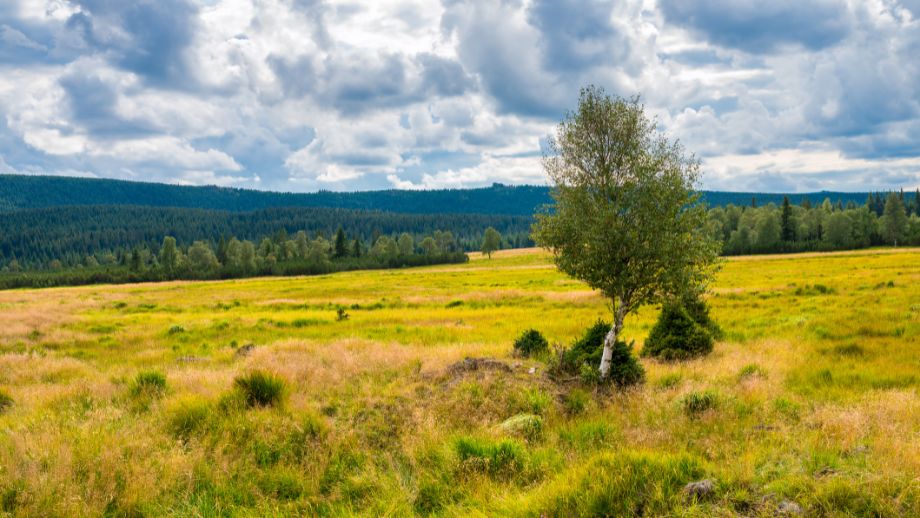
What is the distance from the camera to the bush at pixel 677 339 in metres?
16.8

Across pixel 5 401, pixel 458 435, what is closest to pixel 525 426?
pixel 458 435

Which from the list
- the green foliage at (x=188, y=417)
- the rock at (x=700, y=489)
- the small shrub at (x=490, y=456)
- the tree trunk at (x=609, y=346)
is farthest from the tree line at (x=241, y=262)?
the rock at (x=700, y=489)

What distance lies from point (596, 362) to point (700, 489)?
8247 mm

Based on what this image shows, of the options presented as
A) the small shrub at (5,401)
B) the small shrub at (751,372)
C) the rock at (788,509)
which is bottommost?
the small shrub at (5,401)

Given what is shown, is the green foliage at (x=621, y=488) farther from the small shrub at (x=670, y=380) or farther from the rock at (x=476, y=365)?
the rock at (x=476, y=365)

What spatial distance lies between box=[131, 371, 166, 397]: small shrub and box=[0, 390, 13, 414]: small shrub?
258cm

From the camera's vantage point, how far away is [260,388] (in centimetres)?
1099

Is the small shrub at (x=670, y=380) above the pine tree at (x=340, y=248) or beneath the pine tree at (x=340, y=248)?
above

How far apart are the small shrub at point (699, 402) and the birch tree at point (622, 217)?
110 inches

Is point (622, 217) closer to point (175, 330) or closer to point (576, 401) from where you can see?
point (576, 401)

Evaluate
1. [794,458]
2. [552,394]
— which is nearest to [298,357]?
[552,394]

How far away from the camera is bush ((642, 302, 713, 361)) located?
16.8m

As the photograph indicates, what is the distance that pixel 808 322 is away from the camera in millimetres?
21438

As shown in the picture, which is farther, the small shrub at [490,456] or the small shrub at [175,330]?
the small shrub at [175,330]
